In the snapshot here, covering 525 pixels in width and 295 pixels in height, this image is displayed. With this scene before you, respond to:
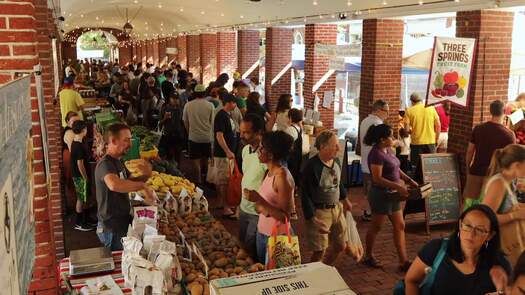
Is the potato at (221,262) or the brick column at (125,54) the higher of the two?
the brick column at (125,54)

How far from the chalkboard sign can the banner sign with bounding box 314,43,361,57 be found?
13.8ft

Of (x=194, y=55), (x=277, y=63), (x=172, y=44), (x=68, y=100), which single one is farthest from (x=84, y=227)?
(x=172, y=44)

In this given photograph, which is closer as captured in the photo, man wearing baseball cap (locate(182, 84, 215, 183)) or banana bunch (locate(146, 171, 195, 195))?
banana bunch (locate(146, 171, 195, 195))

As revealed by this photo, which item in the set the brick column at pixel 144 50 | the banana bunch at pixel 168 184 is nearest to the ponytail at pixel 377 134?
the banana bunch at pixel 168 184

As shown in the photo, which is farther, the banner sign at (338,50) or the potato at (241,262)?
the banner sign at (338,50)

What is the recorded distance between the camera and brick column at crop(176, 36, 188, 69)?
25062 millimetres

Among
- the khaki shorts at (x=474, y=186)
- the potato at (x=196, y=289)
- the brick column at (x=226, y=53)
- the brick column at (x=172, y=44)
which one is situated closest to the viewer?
the potato at (x=196, y=289)

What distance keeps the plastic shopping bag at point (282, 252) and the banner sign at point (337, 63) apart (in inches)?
332

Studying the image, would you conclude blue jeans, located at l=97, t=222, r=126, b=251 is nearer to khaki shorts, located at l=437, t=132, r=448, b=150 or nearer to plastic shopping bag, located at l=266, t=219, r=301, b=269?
plastic shopping bag, located at l=266, t=219, r=301, b=269

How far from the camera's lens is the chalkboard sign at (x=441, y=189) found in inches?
291

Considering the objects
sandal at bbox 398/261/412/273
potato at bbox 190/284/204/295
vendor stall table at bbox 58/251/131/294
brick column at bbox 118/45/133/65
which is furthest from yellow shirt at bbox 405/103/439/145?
brick column at bbox 118/45/133/65

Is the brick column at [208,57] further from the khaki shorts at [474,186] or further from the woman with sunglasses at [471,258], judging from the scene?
the woman with sunglasses at [471,258]

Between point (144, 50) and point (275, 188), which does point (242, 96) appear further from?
point (144, 50)

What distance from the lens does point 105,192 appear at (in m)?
4.39
